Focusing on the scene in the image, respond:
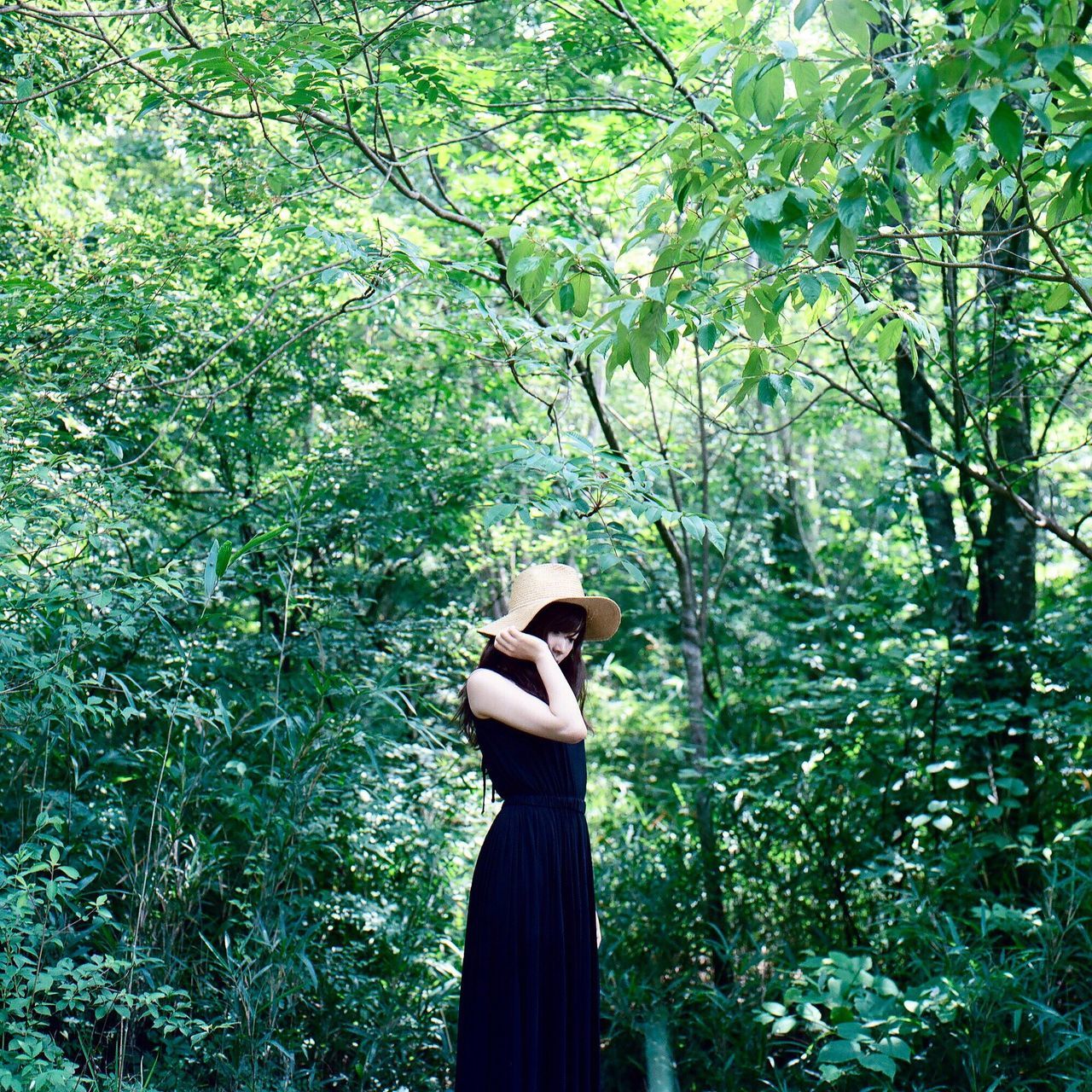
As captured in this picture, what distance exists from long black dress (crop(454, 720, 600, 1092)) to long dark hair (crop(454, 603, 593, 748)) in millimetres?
158

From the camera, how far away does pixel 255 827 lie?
4.02 metres

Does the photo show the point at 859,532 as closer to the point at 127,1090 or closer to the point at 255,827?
the point at 255,827

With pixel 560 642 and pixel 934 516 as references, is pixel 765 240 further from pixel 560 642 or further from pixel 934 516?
pixel 934 516

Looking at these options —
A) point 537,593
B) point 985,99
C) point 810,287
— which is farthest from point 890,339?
point 537,593

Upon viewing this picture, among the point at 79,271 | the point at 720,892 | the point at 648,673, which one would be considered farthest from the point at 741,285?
the point at 648,673

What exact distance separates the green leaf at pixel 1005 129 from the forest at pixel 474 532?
9 cm

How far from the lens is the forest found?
292cm

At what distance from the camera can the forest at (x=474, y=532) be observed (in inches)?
Result: 115

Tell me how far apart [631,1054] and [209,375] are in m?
3.78

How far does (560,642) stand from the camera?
3.13 metres

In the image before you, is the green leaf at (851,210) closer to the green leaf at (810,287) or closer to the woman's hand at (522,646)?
the green leaf at (810,287)

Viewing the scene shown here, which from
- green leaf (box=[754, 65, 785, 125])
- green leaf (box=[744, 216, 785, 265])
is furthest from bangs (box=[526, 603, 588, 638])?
green leaf (box=[754, 65, 785, 125])

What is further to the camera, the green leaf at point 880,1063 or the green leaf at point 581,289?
the green leaf at point 880,1063

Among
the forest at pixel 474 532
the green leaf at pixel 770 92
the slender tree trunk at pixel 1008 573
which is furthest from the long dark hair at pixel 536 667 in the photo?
the slender tree trunk at pixel 1008 573
